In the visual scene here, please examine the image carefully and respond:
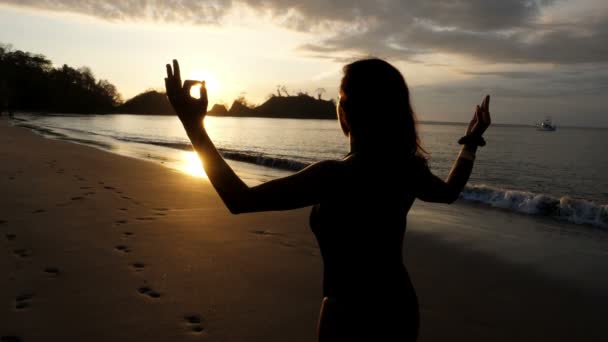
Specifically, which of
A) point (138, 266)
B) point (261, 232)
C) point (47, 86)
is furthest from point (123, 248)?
point (47, 86)

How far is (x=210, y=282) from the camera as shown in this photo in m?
4.30

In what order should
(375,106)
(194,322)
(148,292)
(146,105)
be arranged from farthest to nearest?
1. (146,105)
2. (148,292)
3. (194,322)
4. (375,106)

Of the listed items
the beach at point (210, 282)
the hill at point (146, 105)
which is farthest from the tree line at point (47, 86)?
the beach at point (210, 282)

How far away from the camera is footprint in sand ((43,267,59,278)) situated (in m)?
4.20

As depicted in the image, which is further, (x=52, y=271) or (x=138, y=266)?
(x=138, y=266)

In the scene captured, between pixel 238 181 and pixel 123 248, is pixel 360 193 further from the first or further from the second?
pixel 123 248

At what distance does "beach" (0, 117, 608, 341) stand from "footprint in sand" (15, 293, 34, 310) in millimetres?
14

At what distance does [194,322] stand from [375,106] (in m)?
2.72

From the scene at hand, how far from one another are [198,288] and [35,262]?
1854 mm

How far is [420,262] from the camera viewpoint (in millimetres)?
5625

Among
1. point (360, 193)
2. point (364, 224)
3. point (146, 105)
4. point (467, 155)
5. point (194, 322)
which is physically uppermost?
point (146, 105)

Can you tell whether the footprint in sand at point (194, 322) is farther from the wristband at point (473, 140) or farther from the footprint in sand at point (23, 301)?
the wristband at point (473, 140)

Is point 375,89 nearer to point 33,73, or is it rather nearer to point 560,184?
point 560,184

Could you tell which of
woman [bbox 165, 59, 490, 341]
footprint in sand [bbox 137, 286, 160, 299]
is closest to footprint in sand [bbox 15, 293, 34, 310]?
footprint in sand [bbox 137, 286, 160, 299]
